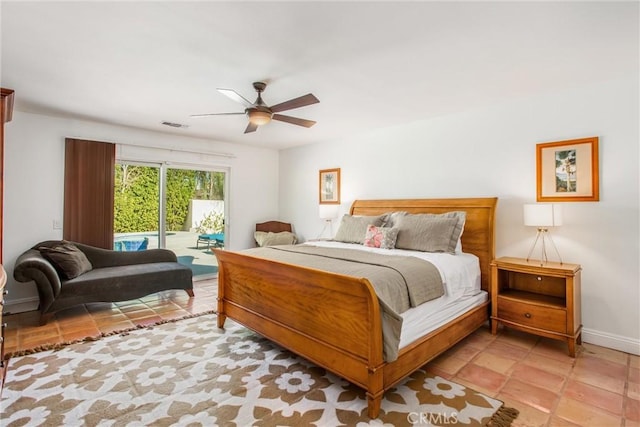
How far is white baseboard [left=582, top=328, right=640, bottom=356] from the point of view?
281 cm

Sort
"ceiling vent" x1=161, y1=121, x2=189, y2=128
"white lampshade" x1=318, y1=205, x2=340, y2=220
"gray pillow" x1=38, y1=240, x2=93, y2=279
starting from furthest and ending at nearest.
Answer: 1. "white lampshade" x1=318, y1=205, x2=340, y2=220
2. "ceiling vent" x1=161, y1=121, x2=189, y2=128
3. "gray pillow" x1=38, y1=240, x2=93, y2=279

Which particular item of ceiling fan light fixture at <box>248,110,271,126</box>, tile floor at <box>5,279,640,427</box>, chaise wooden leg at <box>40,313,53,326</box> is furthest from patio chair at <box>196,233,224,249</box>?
ceiling fan light fixture at <box>248,110,271,126</box>

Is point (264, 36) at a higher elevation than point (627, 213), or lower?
higher

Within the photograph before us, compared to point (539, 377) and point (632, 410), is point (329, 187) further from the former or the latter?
point (632, 410)

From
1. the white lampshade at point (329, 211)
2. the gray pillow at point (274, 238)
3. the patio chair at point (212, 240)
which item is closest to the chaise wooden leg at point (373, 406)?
the white lampshade at point (329, 211)

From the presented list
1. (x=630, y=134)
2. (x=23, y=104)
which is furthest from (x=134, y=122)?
(x=630, y=134)

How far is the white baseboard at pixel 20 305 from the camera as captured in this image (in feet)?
12.4

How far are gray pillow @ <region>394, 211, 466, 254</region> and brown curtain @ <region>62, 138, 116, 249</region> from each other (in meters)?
3.90

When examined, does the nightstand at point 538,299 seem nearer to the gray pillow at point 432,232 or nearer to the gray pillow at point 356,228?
the gray pillow at point 432,232

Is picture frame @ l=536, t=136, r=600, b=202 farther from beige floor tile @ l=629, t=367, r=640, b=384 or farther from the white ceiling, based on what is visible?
beige floor tile @ l=629, t=367, r=640, b=384

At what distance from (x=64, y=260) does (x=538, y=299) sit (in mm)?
4939

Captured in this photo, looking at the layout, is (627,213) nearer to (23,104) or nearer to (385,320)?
(385,320)

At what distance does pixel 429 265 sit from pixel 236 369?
1.75m

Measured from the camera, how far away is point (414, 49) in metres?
2.36
